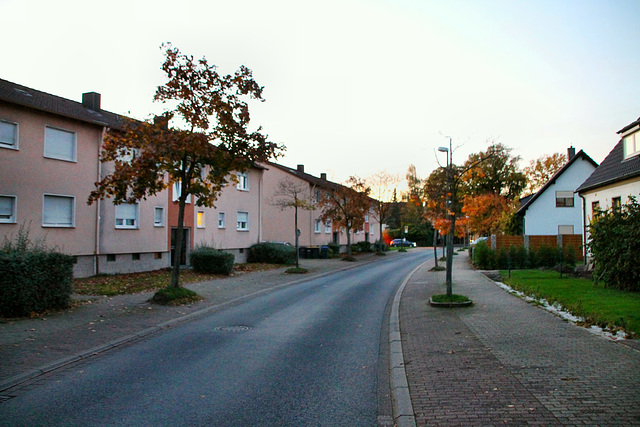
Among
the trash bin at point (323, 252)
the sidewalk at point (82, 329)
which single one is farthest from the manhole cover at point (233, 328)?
the trash bin at point (323, 252)

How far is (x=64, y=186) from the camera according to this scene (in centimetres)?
1961

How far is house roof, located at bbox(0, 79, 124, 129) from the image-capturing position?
1797 cm

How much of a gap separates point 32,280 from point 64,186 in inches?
392

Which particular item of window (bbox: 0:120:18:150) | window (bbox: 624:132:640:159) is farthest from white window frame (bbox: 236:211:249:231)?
window (bbox: 624:132:640:159)

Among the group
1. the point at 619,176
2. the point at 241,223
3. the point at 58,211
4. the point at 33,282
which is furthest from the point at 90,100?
the point at 619,176

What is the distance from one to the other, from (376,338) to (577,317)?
169 inches

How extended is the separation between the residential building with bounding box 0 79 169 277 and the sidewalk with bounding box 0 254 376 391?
615cm

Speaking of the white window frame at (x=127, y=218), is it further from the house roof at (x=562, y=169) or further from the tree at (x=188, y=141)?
the house roof at (x=562, y=169)

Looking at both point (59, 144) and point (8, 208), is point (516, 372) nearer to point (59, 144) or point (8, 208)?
point (8, 208)

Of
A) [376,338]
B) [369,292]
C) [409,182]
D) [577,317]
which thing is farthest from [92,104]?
[409,182]

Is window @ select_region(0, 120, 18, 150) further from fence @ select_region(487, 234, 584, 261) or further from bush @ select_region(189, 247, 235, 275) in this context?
fence @ select_region(487, 234, 584, 261)

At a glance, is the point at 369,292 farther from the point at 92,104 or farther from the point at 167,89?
the point at 92,104

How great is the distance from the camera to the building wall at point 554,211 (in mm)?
35344

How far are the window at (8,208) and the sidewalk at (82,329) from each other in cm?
601
